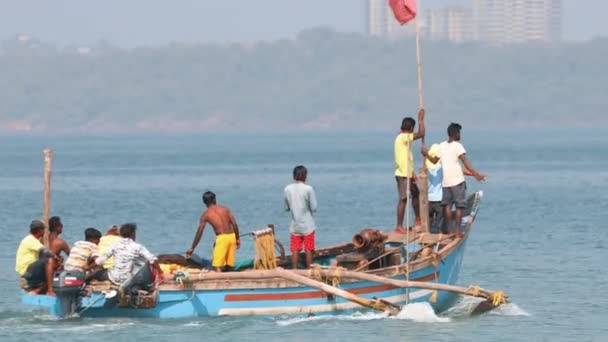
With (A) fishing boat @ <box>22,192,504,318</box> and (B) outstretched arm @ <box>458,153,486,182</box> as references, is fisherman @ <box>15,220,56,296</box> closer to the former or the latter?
(A) fishing boat @ <box>22,192,504,318</box>

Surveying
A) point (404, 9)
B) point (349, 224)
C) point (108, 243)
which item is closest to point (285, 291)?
point (108, 243)

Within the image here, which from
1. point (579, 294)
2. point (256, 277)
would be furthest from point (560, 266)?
point (256, 277)

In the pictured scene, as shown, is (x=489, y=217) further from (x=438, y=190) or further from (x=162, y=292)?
(x=162, y=292)

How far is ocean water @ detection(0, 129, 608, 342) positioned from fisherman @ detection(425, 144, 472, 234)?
1391 millimetres

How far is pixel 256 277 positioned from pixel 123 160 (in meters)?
92.8

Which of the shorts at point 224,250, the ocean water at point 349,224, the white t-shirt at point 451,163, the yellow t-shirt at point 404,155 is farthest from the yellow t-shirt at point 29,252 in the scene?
the white t-shirt at point 451,163

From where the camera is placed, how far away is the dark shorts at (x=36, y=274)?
2173cm

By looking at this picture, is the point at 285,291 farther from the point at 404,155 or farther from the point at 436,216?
the point at 436,216

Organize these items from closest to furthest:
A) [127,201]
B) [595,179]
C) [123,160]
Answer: [127,201]
[595,179]
[123,160]

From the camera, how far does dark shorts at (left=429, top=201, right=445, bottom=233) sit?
24781 mm

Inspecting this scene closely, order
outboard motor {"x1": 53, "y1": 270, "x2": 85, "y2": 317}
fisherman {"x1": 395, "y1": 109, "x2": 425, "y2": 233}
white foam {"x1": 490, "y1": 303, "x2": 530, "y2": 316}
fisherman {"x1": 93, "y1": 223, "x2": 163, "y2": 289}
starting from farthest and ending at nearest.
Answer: white foam {"x1": 490, "y1": 303, "x2": 530, "y2": 316}
fisherman {"x1": 395, "y1": 109, "x2": 425, "y2": 233}
fisherman {"x1": 93, "y1": 223, "x2": 163, "y2": 289}
outboard motor {"x1": 53, "y1": 270, "x2": 85, "y2": 317}

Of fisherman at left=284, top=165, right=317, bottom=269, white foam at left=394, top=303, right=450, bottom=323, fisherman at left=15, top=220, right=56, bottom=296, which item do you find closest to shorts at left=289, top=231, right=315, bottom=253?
fisherman at left=284, top=165, right=317, bottom=269

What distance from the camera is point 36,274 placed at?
21750 millimetres

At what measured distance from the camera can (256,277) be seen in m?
21.7
